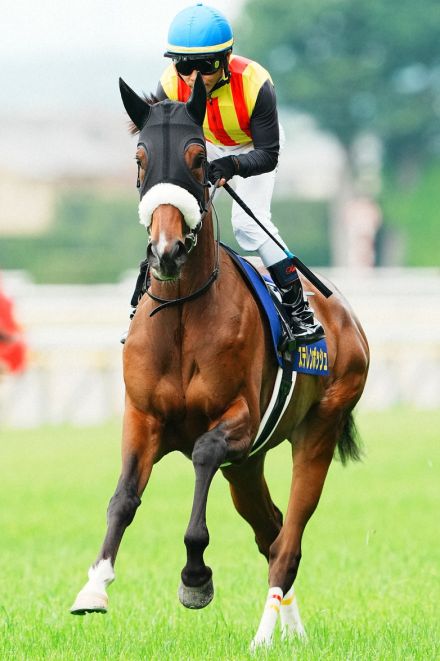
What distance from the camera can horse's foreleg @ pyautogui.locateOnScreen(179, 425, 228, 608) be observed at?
19.0 feet

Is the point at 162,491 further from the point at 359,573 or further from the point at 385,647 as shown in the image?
the point at 385,647

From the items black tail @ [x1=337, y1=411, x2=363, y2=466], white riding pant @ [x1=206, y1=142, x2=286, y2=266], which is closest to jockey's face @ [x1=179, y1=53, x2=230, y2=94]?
white riding pant @ [x1=206, y1=142, x2=286, y2=266]

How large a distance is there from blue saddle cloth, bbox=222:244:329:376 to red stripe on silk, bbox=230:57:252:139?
59 cm

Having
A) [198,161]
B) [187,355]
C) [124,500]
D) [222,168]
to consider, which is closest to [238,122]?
[222,168]

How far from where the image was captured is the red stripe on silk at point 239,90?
20.9 feet

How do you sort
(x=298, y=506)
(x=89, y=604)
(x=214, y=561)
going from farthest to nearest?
(x=214, y=561) < (x=298, y=506) < (x=89, y=604)

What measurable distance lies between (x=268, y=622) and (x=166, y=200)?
1.91m

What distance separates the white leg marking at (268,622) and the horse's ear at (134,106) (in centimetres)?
213

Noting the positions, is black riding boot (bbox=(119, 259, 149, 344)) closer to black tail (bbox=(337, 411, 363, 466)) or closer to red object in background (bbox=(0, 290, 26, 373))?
black tail (bbox=(337, 411, 363, 466))

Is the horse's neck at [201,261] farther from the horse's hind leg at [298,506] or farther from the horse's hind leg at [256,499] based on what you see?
the horse's hind leg at [298,506]

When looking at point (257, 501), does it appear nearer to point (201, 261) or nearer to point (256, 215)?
point (256, 215)

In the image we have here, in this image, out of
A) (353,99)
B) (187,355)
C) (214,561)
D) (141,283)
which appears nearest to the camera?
(187,355)

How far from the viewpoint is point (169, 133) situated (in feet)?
19.1

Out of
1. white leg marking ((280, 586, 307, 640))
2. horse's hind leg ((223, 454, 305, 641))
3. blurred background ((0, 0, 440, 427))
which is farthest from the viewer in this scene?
blurred background ((0, 0, 440, 427))
